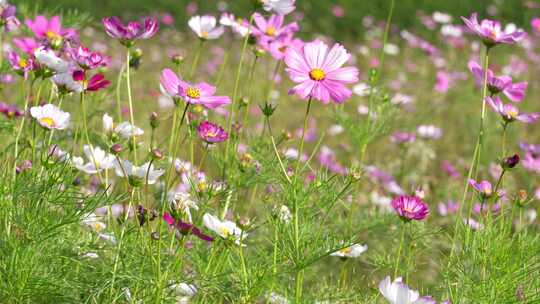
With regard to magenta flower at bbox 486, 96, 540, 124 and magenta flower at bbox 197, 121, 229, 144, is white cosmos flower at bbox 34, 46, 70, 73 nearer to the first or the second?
magenta flower at bbox 197, 121, 229, 144

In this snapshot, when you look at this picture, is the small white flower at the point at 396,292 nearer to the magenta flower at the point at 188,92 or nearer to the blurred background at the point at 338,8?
the magenta flower at the point at 188,92

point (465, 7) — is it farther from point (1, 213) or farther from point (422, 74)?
point (1, 213)

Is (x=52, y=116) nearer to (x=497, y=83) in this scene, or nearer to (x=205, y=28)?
(x=205, y=28)

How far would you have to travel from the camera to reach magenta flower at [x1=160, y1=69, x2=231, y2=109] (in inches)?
41.1

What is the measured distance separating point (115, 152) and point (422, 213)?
1.62 ft

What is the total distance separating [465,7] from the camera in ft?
21.3

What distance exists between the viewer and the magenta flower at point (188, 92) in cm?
104

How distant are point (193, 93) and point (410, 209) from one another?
15.9 inches

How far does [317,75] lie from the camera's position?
112 centimetres

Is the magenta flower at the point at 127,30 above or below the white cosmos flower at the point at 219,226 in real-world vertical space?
above

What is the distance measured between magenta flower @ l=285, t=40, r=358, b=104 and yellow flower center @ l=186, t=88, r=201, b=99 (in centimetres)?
14

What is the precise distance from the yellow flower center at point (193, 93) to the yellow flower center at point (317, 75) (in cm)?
17

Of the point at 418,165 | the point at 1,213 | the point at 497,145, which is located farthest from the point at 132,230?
the point at 497,145

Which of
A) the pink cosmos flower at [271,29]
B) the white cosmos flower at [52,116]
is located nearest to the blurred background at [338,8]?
the pink cosmos flower at [271,29]
